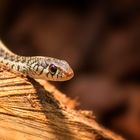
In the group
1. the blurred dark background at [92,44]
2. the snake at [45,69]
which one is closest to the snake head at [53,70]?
the snake at [45,69]

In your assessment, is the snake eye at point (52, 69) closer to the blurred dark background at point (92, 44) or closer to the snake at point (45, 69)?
the snake at point (45, 69)

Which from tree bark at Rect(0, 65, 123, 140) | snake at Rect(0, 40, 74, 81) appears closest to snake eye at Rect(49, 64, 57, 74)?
snake at Rect(0, 40, 74, 81)

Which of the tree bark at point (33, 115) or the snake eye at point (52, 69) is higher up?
the snake eye at point (52, 69)

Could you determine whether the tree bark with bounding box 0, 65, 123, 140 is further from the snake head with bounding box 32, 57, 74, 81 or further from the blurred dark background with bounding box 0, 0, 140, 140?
the blurred dark background with bounding box 0, 0, 140, 140

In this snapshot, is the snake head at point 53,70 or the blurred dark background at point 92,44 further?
the blurred dark background at point 92,44

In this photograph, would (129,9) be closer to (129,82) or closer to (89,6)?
(89,6)

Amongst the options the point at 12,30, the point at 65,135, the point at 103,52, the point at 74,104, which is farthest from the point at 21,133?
the point at 12,30

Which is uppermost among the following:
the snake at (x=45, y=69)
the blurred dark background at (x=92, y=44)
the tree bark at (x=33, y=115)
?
the blurred dark background at (x=92, y=44)
